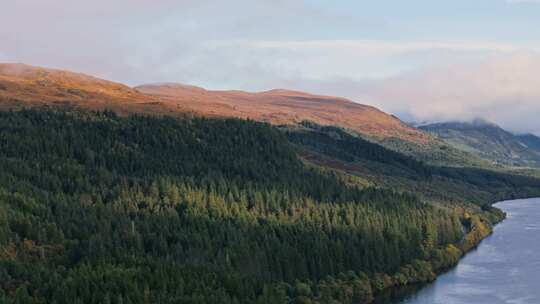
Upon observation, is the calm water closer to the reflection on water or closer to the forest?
the reflection on water

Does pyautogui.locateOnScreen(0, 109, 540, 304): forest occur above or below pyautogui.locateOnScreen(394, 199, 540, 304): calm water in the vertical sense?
above

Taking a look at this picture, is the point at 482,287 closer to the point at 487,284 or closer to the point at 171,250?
the point at 487,284

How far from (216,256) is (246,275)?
14720 millimetres

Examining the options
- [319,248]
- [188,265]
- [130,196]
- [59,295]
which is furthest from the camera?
[130,196]

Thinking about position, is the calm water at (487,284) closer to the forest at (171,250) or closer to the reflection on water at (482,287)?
the reflection on water at (482,287)

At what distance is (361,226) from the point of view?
199 metres

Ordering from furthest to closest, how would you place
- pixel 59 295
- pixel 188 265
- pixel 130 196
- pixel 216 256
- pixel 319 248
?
pixel 130 196 < pixel 319 248 < pixel 216 256 < pixel 188 265 < pixel 59 295

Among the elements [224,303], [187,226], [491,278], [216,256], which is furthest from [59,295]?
[491,278]

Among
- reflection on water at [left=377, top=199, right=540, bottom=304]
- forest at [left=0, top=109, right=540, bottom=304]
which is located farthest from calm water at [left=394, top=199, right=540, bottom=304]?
forest at [left=0, top=109, right=540, bottom=304]

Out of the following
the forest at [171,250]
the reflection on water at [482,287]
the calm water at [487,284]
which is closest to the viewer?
the forest at [171,250]

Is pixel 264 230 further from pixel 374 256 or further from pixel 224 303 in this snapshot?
pixel 224 303

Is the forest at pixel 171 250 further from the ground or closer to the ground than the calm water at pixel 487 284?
further from the ground

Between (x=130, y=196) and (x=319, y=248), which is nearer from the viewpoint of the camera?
(x=319, y=248)

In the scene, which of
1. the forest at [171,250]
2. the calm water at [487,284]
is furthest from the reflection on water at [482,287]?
the forest at [171,250]
